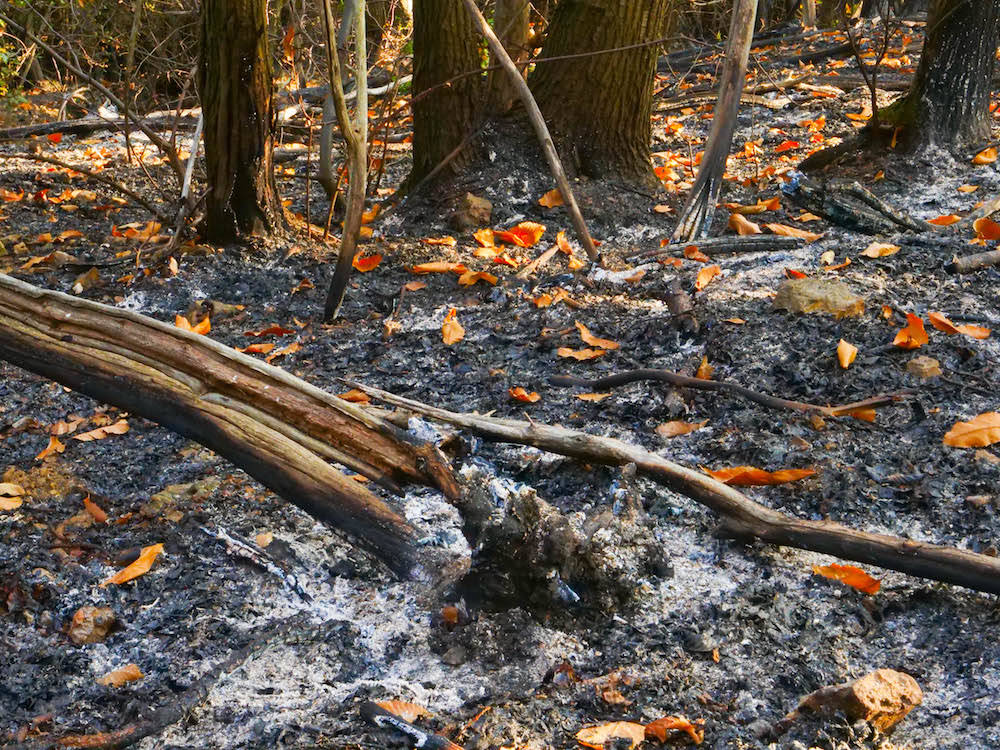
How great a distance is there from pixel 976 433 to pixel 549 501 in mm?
1288

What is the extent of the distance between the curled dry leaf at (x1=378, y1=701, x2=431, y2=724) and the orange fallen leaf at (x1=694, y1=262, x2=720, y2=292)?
2.43 meters

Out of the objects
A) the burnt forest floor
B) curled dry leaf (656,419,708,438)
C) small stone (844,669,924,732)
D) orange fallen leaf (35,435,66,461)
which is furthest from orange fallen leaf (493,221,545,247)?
small stone (844,669,924,732)

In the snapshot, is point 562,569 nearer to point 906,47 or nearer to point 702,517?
point 702,517

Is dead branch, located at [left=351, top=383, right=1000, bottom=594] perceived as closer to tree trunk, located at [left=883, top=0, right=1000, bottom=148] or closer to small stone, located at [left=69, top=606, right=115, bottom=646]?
small stone, located at [left=69, top=606, right=115, bottom=646]

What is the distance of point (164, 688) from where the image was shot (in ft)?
7.23

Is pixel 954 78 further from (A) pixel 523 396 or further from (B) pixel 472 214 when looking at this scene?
(A) pixel 523 396

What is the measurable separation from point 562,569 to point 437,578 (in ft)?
1.06

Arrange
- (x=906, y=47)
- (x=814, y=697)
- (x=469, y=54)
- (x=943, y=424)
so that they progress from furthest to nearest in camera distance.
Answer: (x=906, y=47), (x=469, y=54), (x=943, y=424), (x=814, y=697)

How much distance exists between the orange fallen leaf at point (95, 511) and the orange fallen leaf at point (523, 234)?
247cm

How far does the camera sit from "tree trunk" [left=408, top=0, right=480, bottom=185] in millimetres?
5066

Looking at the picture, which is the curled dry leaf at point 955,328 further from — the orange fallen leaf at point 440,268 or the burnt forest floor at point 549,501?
the orange fallen leaf at point 440,268

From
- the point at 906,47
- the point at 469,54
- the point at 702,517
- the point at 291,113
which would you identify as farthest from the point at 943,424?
the point at 906,47

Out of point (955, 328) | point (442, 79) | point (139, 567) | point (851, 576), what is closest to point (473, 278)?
point (442, 79)

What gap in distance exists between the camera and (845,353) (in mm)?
3338
